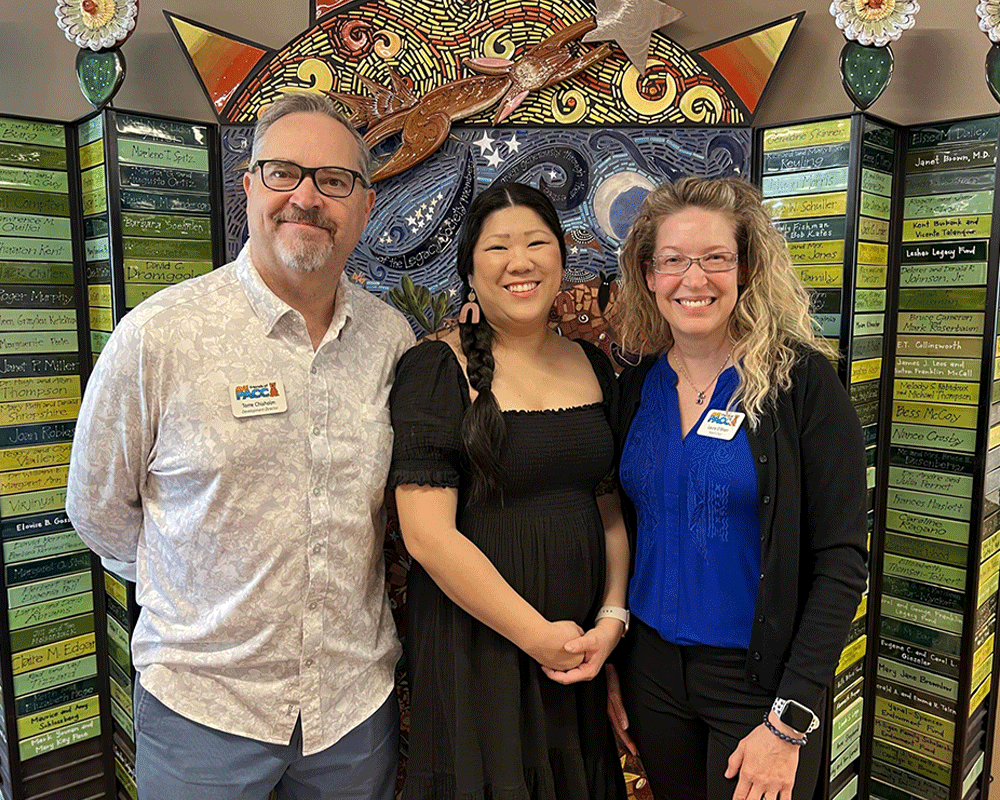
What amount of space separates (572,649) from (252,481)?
807 mm

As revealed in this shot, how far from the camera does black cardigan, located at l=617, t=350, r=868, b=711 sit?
148 cm

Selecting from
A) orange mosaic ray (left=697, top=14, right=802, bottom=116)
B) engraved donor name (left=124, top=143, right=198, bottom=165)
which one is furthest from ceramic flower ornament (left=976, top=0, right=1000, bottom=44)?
engraved donor name (left=124, top=143, right=198, bottom=165)

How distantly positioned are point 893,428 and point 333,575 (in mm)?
1686

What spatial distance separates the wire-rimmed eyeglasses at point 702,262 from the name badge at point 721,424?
31cm

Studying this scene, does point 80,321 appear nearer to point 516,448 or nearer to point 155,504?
point 155,504

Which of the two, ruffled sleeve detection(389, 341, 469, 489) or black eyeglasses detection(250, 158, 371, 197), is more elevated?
black eyeglasses detection(250, 158, 371, 197)

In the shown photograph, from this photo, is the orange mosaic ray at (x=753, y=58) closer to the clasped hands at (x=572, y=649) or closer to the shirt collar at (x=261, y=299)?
the shirt collar at (x=261, y=299)

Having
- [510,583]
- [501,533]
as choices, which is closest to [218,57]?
[501,533]

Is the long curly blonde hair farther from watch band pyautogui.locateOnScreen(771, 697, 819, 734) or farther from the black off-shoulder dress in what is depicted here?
watch band pyautogui.locateOnScreen(771, 697, 819, 734)

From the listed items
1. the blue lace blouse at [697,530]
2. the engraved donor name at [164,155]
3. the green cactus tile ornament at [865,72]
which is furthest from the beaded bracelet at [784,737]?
the engraved donor name at [164,155]

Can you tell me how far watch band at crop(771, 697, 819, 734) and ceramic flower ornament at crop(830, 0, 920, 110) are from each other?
152 centimetres

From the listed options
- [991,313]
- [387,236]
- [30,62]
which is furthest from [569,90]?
[30,62]

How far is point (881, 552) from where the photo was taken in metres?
2.23

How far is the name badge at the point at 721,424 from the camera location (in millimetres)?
1541
